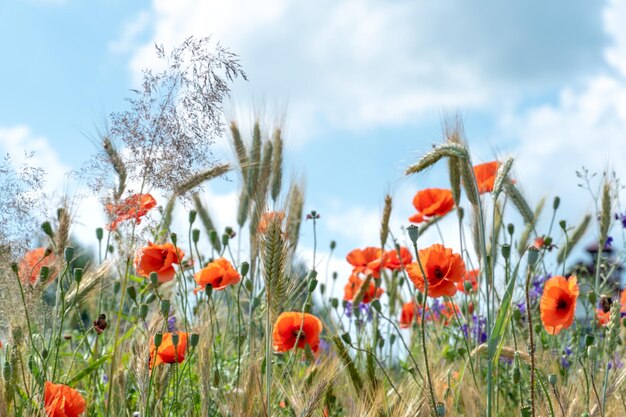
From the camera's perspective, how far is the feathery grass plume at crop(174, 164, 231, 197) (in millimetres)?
2315

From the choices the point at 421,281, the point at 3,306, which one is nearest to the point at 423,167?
the point at 421,281

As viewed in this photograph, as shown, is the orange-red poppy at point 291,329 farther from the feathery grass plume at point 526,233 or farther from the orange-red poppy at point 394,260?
the feathery grass plume at point 526,233

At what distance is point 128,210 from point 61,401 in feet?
1.71

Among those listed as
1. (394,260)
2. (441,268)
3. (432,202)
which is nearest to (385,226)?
(432,202)

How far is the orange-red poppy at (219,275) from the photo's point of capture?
9.47ft

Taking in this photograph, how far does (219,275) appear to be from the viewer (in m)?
2.92

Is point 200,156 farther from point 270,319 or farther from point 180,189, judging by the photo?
point 270,319

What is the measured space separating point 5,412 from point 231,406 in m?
0.52

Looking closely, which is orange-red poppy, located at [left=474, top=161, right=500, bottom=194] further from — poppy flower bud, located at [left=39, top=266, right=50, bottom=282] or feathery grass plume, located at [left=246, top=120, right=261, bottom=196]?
poppy flower bud, located at [left=39, top=266, right=50, bottom=282]

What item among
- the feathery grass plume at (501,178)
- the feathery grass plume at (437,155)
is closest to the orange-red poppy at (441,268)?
the feathery grass plume at (437,155)

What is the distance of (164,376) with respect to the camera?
2.38 m

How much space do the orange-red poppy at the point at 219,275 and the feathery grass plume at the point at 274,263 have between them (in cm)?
93

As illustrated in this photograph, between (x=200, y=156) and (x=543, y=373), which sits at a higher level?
(x=200, y=156)

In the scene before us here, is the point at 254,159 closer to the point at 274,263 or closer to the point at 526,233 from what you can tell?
the point at 526,233
